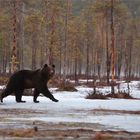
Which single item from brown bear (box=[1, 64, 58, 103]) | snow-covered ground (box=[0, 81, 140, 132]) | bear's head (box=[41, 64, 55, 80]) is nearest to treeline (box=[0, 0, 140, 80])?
brown bear (box=[1, 64, 58, 103])

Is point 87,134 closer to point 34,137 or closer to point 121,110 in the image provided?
point 34,137

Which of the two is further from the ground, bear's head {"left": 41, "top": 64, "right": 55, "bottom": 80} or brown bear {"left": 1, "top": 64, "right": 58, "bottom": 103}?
bear's head {"left": 41, "top": 64, "right": 55, "bottom": 80}

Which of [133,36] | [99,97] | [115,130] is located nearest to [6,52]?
[133,36]

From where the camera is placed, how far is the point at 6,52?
237 feet

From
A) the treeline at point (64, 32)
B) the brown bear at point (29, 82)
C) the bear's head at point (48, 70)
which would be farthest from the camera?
the treeline at point (64, 32)

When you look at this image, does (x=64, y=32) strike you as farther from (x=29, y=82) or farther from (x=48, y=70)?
(x=48, y=70)

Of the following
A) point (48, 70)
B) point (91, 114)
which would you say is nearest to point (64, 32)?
point (48, 70)

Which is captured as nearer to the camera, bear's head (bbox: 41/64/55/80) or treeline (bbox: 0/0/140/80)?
bear's head (bbox: 41/64/55/80)

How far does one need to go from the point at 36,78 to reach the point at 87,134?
9.31 m

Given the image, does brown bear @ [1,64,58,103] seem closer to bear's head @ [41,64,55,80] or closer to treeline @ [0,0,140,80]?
bear's head @ [41,64,55,80]

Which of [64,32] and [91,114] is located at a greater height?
[64,32]

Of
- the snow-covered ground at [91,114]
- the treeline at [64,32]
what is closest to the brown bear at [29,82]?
the snow-covered ground at [91,114]

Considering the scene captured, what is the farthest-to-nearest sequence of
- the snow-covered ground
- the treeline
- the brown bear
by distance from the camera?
the treeline, the brown bear, the snow-covered ground

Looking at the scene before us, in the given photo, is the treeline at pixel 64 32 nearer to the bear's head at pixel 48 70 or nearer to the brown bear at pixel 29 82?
the brown bear at pixel 29 82
